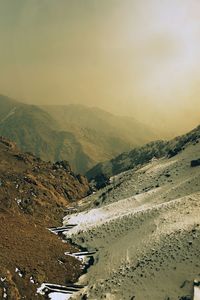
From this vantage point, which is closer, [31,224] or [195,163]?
[31,224]

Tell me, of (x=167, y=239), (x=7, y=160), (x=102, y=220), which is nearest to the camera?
(x=167, y=239)

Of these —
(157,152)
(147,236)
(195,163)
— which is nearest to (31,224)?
(147,236)

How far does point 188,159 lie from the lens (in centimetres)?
8856

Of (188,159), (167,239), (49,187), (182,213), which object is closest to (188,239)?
(167,239)

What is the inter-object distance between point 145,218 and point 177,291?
69.2 ft

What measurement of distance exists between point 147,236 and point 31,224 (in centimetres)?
1939

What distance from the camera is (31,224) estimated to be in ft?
224

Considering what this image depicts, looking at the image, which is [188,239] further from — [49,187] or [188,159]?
[49,187]

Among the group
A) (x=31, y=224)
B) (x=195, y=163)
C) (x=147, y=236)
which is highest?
(x=31, y=224)

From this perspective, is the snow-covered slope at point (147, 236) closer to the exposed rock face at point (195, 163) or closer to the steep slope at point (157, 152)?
the exposed rock face at point (195, 163)

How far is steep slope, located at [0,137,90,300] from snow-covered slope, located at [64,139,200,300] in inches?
157

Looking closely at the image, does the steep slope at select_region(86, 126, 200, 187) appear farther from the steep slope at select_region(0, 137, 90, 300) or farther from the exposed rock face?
the steep slope at select_region(0, 137, 90, 300)

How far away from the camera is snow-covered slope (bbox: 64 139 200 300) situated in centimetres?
4738

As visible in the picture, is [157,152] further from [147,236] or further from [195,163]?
[147,236]
